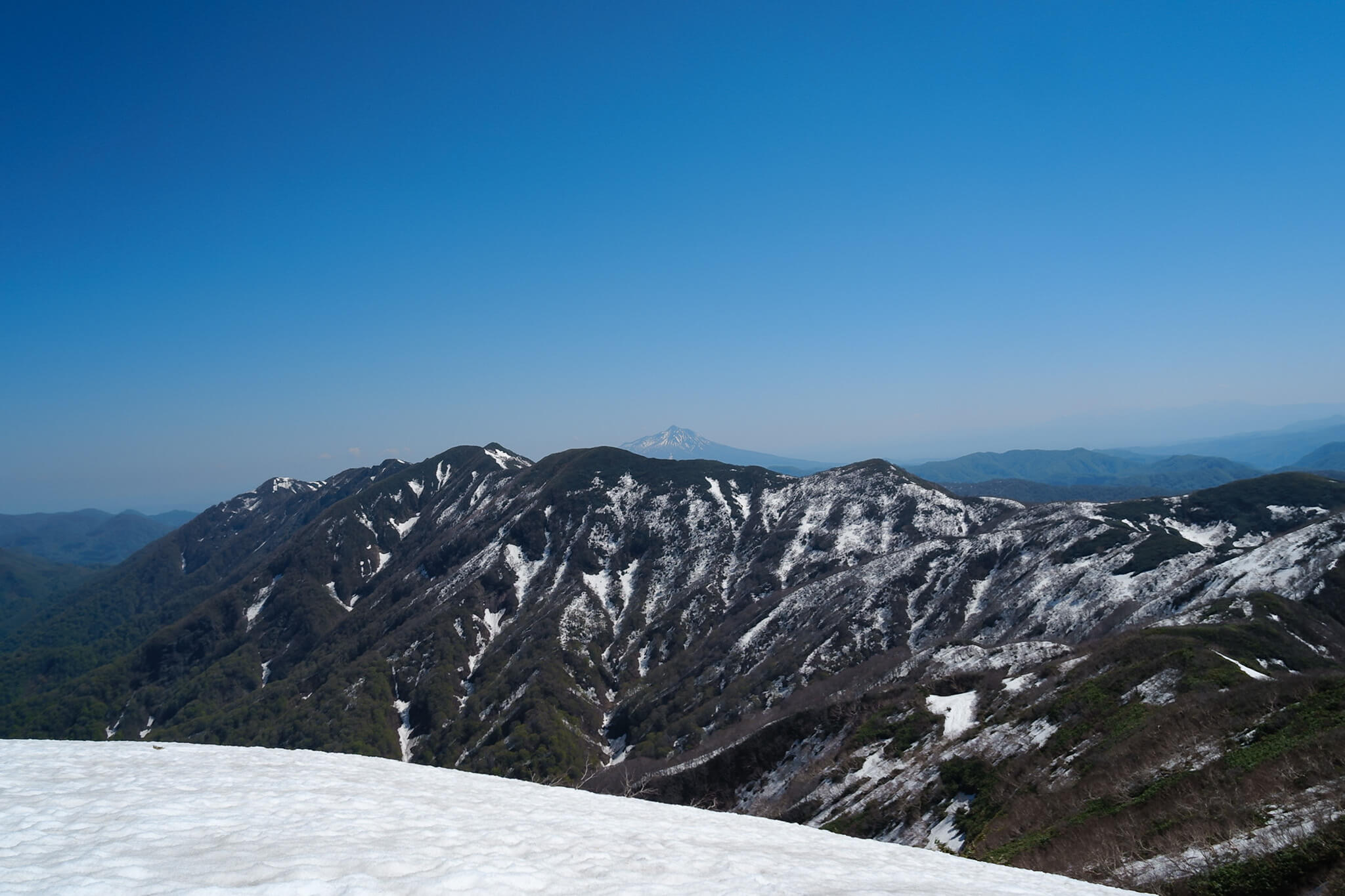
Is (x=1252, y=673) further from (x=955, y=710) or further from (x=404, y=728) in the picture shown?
(x=404, y=728)

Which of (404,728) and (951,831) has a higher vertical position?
(951,831)

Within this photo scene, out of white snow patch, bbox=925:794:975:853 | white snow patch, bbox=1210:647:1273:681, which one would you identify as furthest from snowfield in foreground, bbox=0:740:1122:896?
white snow patch, bbox=1210:647:1273:681

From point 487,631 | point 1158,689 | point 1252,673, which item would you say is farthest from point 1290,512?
point 487,631

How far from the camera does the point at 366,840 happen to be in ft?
29.2

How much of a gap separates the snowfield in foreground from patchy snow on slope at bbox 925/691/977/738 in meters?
29.3

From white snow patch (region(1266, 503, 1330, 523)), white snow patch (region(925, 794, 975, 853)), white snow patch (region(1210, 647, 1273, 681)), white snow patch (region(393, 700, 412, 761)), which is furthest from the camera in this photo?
white snow patch (region(393, 700, 412, 761))

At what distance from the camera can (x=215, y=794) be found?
10.9m

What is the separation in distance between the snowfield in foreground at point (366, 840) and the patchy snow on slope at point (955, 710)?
2931cm

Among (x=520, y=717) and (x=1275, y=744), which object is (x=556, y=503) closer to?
(x=520, y=717)

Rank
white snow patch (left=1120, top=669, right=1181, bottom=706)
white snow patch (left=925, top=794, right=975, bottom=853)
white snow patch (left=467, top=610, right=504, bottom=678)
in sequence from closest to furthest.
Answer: white snow patch (left=925, top=794, right=975, bottom=853), white snow patch (left=1120, top=669, right=1181, bottom=706), white snow patch (left=467, top=610, right=504, bottom=678)

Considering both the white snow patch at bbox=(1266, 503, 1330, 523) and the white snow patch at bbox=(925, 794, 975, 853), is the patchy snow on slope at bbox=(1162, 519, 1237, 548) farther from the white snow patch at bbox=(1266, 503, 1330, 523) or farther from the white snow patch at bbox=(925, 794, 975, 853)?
the white snow patch at bbox=(925, 794, 975, 853)

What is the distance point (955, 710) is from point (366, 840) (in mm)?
43358

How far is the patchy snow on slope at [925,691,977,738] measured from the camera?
38.8 metres

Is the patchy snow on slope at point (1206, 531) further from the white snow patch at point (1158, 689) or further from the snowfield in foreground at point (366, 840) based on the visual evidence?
the snowfield in foreground at point (366, 840)
